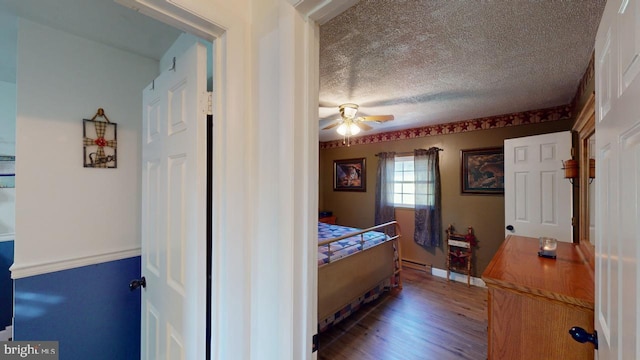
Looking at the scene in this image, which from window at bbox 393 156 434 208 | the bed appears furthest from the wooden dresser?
window at bbox 393 156 434 208

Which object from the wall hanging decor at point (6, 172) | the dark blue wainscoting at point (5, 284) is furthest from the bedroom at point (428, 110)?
the dark blue wainscoting at point (5, 284)

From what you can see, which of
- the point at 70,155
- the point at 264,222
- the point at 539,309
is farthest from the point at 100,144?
the point at 539,309

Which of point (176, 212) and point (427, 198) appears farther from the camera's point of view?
point (427, 198)

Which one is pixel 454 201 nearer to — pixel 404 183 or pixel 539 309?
pixel 404 183

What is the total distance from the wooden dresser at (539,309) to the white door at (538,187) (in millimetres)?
1351

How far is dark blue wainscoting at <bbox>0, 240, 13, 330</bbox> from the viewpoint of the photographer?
2.01m

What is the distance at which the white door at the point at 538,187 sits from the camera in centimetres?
240

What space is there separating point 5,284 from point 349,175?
449 cm

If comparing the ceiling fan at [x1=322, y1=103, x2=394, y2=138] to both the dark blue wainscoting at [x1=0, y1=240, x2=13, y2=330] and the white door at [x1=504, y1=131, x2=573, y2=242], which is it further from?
the dark blue wainscoting at [x1=0, y1=240, x2=13, y2=330]

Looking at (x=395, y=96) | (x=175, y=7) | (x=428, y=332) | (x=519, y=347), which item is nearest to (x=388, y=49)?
(x=395, y=96)

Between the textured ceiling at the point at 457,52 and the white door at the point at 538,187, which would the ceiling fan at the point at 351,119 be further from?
the white door at the point at 538,187

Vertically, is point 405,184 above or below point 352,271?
above

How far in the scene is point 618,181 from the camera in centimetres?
56

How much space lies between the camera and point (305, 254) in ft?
2.54
